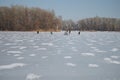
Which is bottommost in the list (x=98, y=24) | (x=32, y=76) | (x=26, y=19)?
(x=32, y=76)

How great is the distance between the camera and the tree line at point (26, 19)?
57.4 metres

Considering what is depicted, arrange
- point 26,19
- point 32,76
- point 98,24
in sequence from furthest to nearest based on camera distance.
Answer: point 98,24, point 26,19, point 32,76

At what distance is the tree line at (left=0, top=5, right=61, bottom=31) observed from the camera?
5741 cm

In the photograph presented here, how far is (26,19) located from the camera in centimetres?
6091

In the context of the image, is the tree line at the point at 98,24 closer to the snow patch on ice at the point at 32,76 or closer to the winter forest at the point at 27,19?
the winter forest at the point at 27,19

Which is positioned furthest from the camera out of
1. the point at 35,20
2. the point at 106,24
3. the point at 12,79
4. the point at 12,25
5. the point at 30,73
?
the point at 106,24

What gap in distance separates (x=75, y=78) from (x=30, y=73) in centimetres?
84

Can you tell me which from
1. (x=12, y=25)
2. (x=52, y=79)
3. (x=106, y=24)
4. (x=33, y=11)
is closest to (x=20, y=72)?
(x=52, y=79)

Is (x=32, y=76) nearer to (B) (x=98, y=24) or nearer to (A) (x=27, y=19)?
(A) (x=27, y=19)

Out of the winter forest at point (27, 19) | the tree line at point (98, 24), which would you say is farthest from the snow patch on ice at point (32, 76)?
the tree line at point (98, 24)

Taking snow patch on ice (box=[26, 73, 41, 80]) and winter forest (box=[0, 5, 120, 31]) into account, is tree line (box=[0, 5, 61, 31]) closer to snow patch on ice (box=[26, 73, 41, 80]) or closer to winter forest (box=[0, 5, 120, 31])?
winter forest (box=[0, 5, 120, 31])

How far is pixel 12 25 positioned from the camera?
57.3 m

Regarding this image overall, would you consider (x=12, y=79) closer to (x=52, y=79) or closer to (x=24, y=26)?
(x=52, y=79)

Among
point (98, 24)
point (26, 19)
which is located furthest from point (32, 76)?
point (98, 24)
